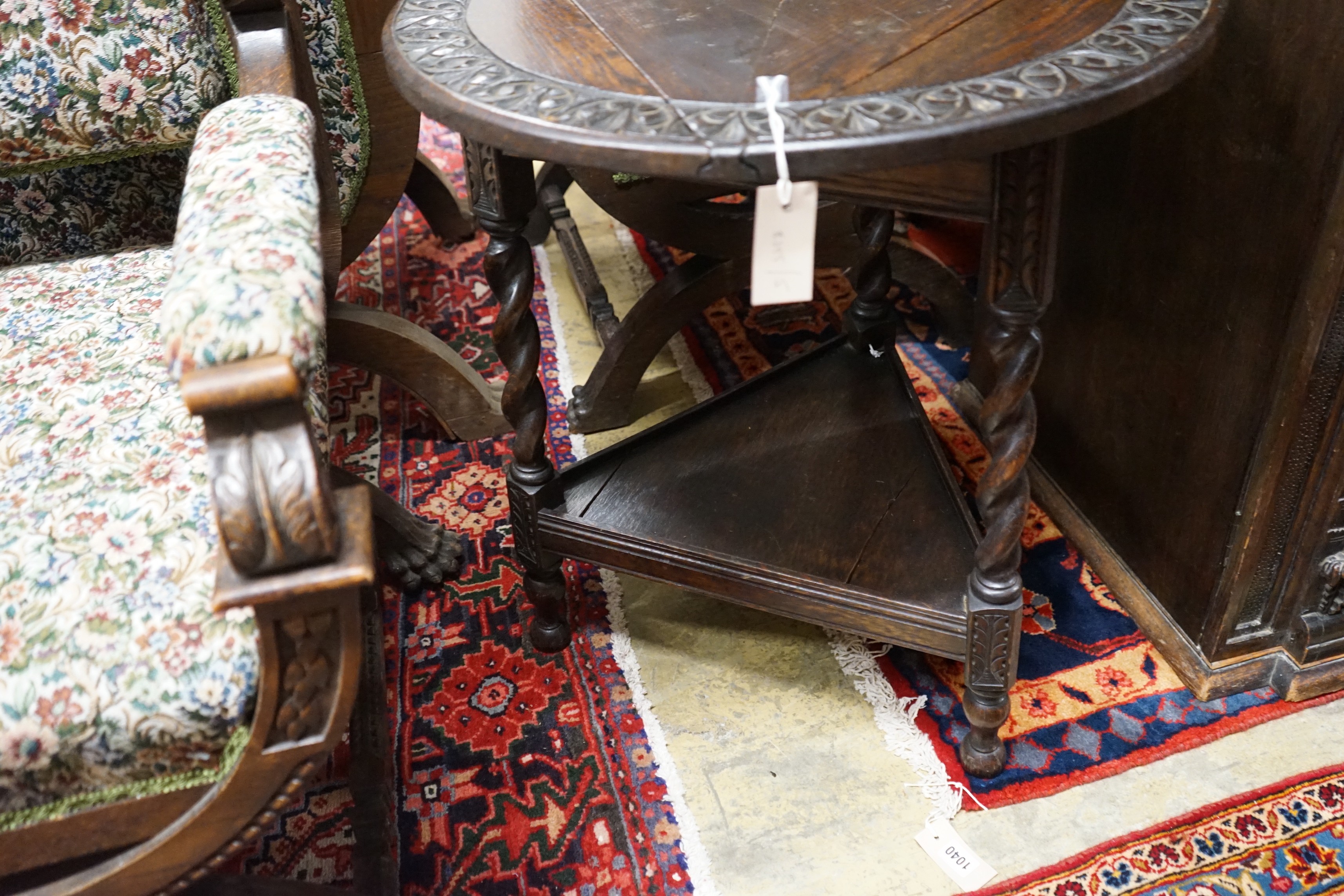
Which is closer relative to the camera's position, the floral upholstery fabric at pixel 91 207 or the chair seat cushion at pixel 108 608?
the chair seat cushion at pixel 108 608

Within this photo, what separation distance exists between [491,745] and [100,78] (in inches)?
35.6

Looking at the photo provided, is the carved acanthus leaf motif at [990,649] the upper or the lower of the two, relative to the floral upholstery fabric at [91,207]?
lower

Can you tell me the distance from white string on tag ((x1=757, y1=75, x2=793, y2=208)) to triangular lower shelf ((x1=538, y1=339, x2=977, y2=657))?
0.52m

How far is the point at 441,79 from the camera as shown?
94 centimetres

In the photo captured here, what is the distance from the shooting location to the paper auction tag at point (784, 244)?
0.85 m

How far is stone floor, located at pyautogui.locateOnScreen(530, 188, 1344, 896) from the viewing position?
1153 mm

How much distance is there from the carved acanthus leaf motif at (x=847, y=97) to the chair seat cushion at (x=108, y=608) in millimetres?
417

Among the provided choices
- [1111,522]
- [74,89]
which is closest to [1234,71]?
[1111,522]

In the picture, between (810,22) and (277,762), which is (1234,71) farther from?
(277,762)

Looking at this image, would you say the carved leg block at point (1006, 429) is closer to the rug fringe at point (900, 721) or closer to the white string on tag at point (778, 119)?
the rug fringe at point (900, 721)

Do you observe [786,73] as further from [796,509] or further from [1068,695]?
[1068,695]

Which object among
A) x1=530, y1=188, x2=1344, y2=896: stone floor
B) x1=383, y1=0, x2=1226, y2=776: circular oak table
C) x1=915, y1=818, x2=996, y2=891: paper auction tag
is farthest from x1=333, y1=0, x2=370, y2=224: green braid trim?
x1=915, y1=818, x2=996, y2=891: paper auction tag

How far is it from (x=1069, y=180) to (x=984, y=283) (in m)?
0.55

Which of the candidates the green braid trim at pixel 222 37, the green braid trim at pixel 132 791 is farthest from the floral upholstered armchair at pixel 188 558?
the green braid trim at pixel 222 37
